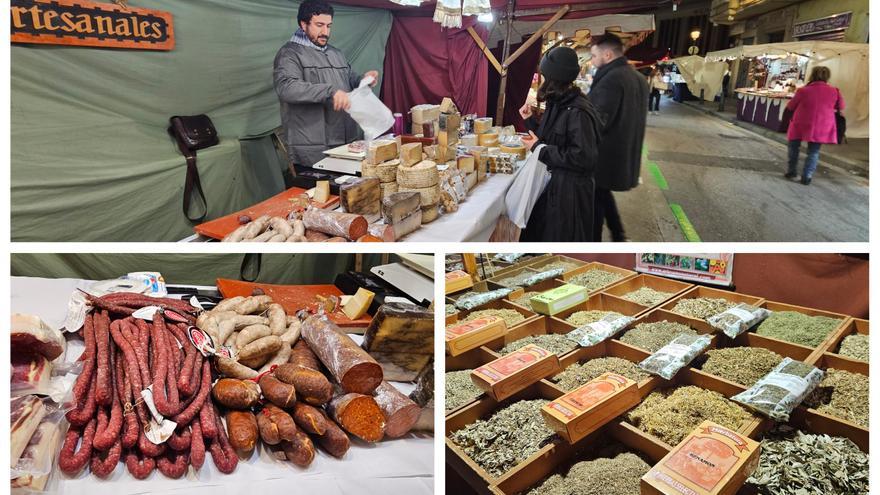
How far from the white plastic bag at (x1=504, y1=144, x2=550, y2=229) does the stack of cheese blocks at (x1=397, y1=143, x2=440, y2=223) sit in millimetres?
385

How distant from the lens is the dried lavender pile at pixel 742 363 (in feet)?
4.46

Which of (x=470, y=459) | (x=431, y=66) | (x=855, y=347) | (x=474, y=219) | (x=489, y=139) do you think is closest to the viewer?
(x=470, y=459)

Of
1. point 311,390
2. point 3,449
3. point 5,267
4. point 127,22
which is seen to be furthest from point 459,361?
point 127,22

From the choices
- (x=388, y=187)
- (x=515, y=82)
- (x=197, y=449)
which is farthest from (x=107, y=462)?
(x=515, y=82)

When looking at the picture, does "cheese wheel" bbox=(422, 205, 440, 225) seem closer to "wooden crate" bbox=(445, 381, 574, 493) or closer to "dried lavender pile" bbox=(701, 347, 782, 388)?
"wooden crate" bbox=(445, 381, 574, 493)

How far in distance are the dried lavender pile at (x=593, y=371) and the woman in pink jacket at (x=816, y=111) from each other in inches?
33.2

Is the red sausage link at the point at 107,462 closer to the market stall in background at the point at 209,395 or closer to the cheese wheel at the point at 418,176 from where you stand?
the market stall in background at the point at 209,395

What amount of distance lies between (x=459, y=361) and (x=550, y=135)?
917mm

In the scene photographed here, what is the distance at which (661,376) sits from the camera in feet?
4.27

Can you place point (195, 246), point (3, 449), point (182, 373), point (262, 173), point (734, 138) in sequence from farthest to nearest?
point (262, 173)
point (734, 138)
point (195, 246)
point (182, 373)
point (3, 449)

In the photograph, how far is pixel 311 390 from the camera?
1317 mm

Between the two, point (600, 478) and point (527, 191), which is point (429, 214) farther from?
point (600, 478)

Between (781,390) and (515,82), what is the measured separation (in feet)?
3.89

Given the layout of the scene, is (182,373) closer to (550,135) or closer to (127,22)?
(127,22)
